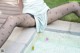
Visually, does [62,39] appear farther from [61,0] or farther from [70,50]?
[61,0]

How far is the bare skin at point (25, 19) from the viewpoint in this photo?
191cm

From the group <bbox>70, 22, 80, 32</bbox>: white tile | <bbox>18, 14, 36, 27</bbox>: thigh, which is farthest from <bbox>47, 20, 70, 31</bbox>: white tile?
<bbox>18, 14, 36, 27</bbox>: thigh

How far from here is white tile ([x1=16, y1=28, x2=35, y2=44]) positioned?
216 centimetres

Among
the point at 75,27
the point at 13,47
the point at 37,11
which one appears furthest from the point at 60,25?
the point at 13,47

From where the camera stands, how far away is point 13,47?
2.03 meters

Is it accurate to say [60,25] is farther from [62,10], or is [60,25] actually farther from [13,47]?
[13,47]

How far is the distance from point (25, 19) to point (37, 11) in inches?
9.1

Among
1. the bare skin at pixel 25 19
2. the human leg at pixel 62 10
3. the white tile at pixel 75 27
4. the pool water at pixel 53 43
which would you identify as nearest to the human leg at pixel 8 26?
the bare skin at pixel 25 19

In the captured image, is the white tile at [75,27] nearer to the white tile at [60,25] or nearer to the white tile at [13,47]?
the white tile at [60,25]

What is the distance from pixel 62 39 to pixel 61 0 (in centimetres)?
112

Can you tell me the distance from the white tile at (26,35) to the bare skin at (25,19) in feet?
0.23

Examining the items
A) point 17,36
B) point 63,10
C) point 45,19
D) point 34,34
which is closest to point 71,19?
point 63,10

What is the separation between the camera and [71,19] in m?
2.79

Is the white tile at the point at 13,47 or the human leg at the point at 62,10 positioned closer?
the white tile at the point at 13,47
